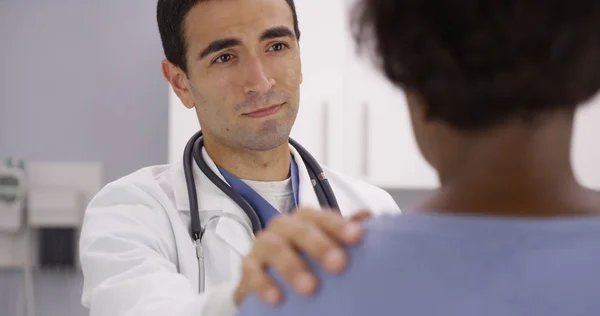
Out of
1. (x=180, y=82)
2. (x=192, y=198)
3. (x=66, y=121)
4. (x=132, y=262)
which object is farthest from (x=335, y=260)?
(x=66, y=121)

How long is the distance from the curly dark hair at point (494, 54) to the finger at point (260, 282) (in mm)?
184

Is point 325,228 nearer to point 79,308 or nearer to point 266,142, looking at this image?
point 266,142

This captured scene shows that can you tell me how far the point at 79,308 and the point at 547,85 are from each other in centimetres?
233

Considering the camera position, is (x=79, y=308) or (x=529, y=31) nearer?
(x=529, y=31)

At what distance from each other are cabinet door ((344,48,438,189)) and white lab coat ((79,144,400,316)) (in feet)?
2.21

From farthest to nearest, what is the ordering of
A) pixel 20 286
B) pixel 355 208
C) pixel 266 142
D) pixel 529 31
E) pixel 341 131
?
pixel 20 286, pixel 341 131, pixel 355 208, pixel 266 142, pixel 529 31

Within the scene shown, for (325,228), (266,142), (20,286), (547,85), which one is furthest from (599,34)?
(20,286)

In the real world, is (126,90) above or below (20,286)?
above

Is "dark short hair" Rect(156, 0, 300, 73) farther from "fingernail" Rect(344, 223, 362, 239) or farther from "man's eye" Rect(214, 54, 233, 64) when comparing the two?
"fingernail" Rect(344, 223, 362, 239)

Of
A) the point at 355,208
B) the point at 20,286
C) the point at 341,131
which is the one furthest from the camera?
the point at 20,286

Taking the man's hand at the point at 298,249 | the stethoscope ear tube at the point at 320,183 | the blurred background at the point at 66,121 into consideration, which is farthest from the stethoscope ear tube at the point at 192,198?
the blurred background at the point at 66,121

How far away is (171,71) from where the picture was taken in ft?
5.08

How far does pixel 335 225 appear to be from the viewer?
1.75 ft

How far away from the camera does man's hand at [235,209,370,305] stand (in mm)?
507
